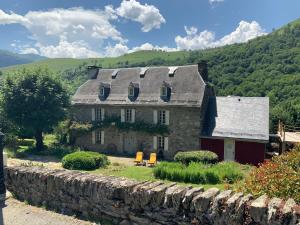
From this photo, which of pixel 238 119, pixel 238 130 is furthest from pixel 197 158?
pixel 238 119

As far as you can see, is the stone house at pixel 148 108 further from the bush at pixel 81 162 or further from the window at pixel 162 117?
the bush at pixel 81 162

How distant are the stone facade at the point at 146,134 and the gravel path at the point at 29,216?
764 inches

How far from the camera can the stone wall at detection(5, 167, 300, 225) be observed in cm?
521

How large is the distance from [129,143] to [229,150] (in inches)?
394

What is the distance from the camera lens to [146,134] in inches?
1180

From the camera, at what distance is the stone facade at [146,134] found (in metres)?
27.6

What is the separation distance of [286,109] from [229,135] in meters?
22.3

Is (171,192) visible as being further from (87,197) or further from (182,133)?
(182,133)

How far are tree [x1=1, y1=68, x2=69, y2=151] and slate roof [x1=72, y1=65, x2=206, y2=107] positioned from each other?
3449 millimetres

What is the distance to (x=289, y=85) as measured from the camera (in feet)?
202

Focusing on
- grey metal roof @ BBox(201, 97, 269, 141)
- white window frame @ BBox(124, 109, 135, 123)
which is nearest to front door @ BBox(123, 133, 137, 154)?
white window frame @ BBox(124, 109, 135, 123)

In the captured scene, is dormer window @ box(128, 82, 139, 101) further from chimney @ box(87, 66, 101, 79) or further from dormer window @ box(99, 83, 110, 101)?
chimney @ box(87, 66, 101, 79)

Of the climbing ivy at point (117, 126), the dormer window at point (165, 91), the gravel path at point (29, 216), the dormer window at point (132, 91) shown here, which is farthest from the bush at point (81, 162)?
the gravel path at point (29, 216)

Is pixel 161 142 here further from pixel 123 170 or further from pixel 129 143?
pixel 123 170
